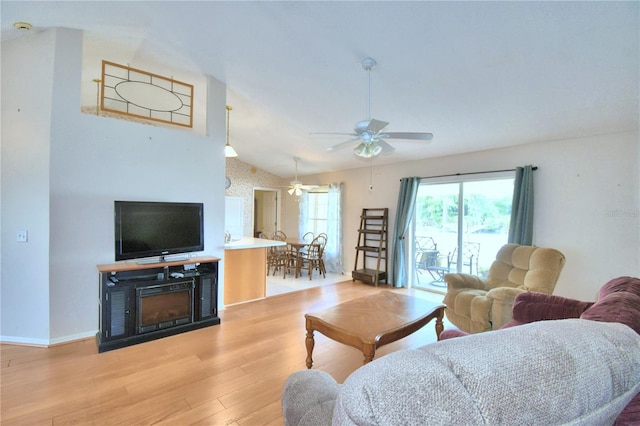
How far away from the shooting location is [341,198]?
22.3 feet

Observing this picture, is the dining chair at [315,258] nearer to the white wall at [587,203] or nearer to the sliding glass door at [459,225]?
the sliding glass door at [459,225]

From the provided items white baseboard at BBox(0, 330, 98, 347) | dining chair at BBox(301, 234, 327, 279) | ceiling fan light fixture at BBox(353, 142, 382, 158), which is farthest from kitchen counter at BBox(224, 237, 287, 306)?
ceiling fan light fixture at BBox(353, 142, 382, 158)

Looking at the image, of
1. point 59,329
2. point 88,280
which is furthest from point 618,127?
point 59,329

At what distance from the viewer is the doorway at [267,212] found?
8.59 meters

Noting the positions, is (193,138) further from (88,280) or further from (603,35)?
(603,35)

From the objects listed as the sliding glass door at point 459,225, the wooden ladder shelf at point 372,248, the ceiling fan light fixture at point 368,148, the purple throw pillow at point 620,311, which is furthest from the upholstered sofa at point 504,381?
the wooden ladder shelf at point 372,248

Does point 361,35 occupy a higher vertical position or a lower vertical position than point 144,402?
higher

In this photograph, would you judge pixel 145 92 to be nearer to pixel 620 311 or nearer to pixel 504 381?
pixel 504 381

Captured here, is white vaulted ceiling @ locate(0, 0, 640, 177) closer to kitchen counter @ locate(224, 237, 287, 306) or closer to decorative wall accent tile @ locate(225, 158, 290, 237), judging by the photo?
kitchen counter @ locate(224, 237, 287, 306)

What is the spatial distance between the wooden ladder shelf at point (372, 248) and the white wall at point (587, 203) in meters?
2.22

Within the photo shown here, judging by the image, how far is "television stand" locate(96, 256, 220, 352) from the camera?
9.66 ft

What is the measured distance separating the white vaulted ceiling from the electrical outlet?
6.46 feet

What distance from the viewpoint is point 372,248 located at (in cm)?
596

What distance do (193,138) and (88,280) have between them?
2.02 meters
